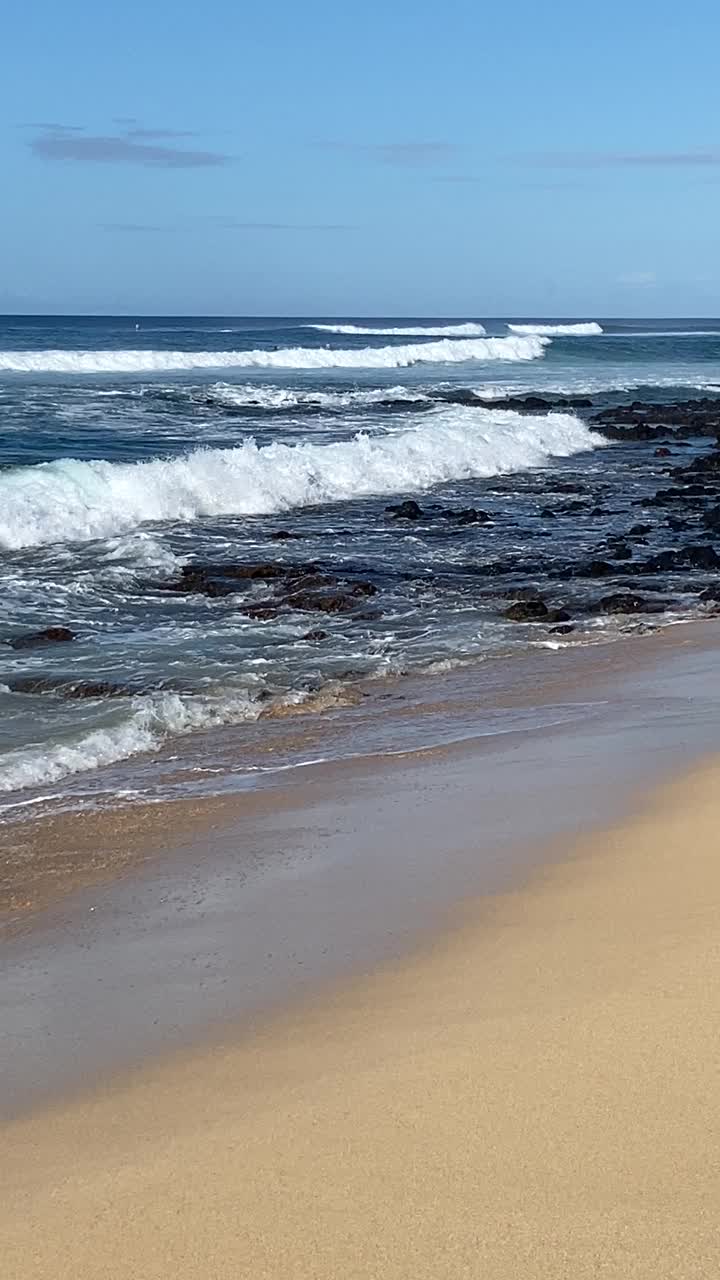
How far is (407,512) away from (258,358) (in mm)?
39976

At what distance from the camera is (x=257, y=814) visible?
5.63 m

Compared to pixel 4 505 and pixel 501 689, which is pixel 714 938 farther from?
pixel 4 505

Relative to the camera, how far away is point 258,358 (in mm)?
55188

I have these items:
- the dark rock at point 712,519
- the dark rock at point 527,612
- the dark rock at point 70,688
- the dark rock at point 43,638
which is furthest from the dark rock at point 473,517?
the dark rock at point 70,688

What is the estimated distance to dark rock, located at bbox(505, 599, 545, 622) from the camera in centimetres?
1045

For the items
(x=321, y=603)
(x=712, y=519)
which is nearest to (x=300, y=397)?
(x=712, y=519)

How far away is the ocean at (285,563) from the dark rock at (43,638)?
19 mm

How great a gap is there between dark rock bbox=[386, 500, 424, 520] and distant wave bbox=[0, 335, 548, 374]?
3118cm

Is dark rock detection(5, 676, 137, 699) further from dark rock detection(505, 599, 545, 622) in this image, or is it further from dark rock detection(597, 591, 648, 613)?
dark rock detection(597, 591, 648, 613)

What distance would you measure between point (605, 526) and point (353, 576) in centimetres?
465

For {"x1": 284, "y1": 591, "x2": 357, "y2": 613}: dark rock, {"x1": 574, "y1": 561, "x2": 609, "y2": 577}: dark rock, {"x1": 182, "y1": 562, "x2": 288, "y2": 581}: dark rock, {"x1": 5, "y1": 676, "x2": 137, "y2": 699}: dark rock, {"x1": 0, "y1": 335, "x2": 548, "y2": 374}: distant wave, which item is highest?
{"x1": 0, "y1": 335, "x2": 548, "y2": 374}: distant wave

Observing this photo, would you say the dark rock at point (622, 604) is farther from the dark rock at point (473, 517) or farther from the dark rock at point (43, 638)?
the dark rock at point (473, 517)

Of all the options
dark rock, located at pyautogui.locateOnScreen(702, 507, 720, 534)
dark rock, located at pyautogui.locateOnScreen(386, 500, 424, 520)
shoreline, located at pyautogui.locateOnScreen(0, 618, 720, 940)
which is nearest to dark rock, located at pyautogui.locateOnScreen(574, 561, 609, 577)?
shoreline, located at pyautogui.locateOnScreen(0, 618, 720, 940)

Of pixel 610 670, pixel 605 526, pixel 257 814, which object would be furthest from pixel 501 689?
pixel 605 526
